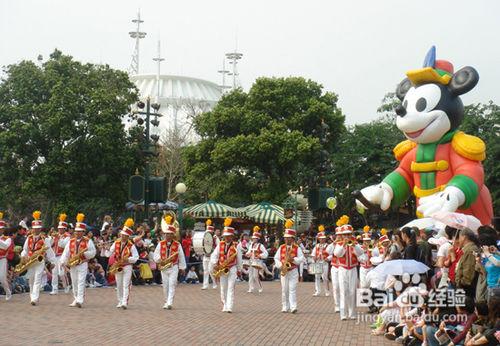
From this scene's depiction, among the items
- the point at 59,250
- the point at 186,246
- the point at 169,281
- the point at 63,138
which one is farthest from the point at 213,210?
the point at 169,281

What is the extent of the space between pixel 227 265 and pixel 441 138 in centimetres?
709

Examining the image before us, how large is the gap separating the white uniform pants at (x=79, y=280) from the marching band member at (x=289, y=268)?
4.44 meters

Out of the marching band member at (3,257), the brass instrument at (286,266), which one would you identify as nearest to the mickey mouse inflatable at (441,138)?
the brass instrument at (286,266)


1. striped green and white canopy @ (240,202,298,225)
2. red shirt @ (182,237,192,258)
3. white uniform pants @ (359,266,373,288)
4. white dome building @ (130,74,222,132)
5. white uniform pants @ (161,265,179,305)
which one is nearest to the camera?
white uniform pants @ (161,265,179,305)

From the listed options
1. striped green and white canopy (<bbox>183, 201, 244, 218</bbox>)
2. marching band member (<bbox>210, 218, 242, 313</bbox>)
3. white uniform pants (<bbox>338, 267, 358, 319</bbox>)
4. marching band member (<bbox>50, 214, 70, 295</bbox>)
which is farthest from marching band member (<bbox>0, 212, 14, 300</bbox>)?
striped green and white canopy (<bbox>183, 201, 244, 218</bbox>)

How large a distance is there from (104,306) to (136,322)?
3.29 m

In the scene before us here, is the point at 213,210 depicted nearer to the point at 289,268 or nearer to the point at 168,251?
the point at 168,251

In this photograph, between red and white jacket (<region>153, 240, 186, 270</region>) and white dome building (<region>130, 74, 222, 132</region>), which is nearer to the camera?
red and white jacket (<region>153, 240, 186, 270</region>)

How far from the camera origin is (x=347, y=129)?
151 feet

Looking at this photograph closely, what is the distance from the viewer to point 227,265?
1758 cm

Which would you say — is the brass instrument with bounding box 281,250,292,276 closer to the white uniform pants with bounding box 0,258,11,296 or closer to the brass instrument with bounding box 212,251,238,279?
the brass instrument with bounding box 212,251,238,279

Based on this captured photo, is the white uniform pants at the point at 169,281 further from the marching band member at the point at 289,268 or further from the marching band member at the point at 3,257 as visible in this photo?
the marching band member at the point at 3,257

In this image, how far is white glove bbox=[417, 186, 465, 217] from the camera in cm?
1867

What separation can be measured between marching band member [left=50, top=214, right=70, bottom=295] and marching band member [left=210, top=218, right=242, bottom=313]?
5.02 meters
